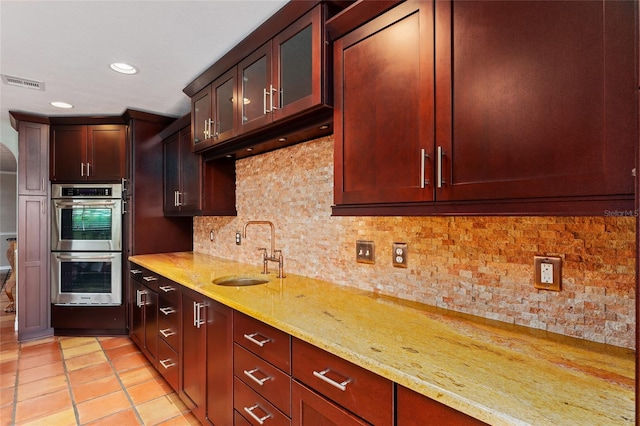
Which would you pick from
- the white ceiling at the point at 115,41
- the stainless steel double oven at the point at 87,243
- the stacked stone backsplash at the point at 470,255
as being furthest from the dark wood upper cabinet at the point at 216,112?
the stainless steel double oven at the point at 87,243

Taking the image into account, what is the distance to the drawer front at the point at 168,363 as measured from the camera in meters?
2.34

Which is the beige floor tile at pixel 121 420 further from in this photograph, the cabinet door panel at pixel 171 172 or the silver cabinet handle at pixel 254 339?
the cabinet door panel at pixel 171 172

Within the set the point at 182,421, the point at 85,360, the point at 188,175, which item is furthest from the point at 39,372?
the point at 188,175

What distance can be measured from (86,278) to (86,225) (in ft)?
1.90

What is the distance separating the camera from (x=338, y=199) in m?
1.48

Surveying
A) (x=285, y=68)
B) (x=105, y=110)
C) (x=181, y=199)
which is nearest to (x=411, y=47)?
(x=285, y=68)

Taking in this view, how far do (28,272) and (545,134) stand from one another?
4.64 m

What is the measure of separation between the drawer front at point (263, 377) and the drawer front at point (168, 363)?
37.2 inches

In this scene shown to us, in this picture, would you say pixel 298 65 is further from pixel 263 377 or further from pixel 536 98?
pixel 263 377

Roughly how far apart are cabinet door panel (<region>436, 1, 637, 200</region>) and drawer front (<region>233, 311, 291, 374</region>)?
86cm

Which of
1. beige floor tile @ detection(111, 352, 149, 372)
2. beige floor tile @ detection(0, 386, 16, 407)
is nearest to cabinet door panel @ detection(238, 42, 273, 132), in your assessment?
beige floor tile @ detection(111, 352, 149, 372)

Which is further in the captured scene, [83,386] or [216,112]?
[83,386]

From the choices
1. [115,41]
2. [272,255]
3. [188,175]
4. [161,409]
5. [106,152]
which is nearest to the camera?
[115,41]

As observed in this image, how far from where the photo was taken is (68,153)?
11.8 ft
